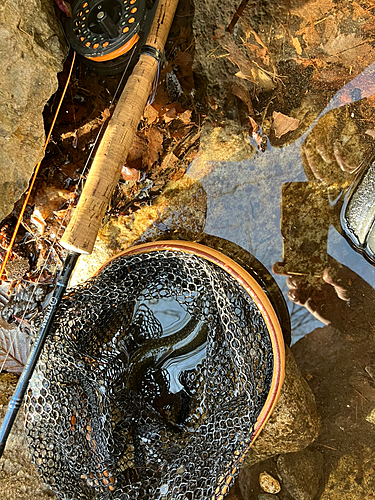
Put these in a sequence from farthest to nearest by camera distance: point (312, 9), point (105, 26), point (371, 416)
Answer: point (371, 416) < point (312, 9) < point (105, 26)

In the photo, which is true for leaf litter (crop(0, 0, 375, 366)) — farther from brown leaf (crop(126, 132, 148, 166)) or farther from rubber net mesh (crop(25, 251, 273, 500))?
rubber net mesh (crop(25, 251, 273, 500))

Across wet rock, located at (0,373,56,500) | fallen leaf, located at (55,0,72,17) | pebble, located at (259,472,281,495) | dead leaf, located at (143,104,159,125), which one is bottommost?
wet rock, located at (0,373,56,500)

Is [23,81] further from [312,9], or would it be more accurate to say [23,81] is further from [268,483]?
[268,483]

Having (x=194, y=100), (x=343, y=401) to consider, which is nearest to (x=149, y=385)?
(x=343, y=401)

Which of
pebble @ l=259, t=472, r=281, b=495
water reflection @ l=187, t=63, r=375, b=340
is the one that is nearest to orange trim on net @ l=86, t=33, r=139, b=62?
water reflection @ l=187, t=63, r=375, b=340

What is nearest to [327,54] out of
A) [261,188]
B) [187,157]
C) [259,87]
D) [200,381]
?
[259,87]

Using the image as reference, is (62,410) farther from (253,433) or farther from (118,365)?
(253,433)
